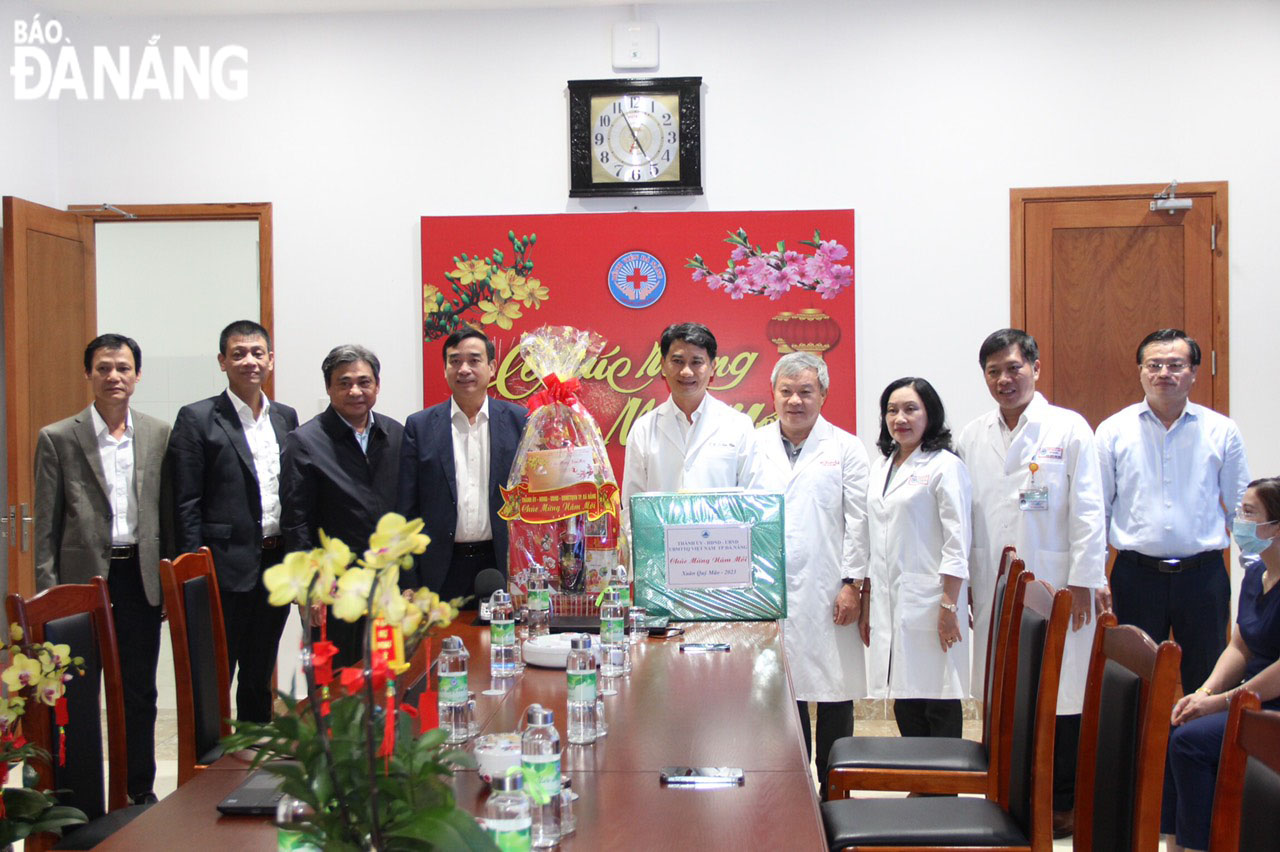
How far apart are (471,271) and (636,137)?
35.8 inches

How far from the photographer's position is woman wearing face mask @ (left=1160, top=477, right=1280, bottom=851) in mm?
2674

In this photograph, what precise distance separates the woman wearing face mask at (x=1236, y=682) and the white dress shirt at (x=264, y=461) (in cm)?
292

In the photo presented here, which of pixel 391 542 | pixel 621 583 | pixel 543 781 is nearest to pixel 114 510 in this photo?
pixel 621 583

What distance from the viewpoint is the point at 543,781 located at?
1.45 m

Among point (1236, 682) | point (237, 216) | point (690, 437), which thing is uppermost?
point (237, 216)

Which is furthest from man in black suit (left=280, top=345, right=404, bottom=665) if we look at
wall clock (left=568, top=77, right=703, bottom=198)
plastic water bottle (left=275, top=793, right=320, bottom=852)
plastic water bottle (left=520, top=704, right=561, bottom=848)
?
plastic water bottle (left=275, top=793, right=320, bottom=852)

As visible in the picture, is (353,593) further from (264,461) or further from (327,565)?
(264,461)

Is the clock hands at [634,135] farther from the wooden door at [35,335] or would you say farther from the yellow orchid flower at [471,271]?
the wooden door at [35,335]

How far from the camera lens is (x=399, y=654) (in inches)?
44.9

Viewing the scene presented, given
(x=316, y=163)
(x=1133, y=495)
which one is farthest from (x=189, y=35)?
(x=1133, y=495)

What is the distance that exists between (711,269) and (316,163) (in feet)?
5.89

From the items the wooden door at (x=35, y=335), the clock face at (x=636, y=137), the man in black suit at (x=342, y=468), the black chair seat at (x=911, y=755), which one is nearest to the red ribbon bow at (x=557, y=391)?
the man in black suit at (x=342, y=468)

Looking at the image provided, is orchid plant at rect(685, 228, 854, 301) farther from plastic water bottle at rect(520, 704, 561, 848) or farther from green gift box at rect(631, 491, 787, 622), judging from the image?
plastic water bottle at rect(520, 704, 561, 848)

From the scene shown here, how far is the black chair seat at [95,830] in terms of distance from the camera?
2.11 m
